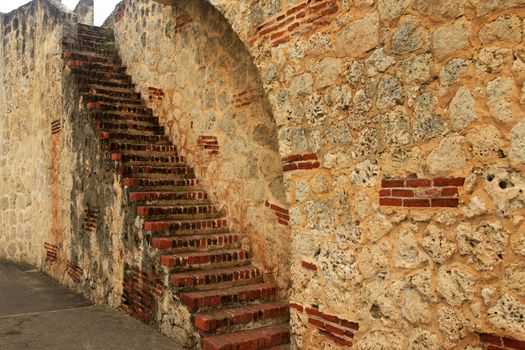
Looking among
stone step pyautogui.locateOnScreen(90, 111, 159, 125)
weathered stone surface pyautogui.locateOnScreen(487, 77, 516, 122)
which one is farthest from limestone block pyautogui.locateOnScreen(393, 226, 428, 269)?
stone step pyautogui.locateOnScreen(90, 111, 159, 125)

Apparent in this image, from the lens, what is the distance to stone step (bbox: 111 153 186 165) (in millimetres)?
5516

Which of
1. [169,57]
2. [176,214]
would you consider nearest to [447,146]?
[176,214]

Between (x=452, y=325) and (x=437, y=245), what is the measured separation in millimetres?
422

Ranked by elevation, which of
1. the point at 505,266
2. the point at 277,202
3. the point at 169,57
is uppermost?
the point at 169,57

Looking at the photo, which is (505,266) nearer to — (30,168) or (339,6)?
(339,6)

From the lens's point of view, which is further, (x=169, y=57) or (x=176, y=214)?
(x=169, y=57)

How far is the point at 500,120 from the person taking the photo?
239cm

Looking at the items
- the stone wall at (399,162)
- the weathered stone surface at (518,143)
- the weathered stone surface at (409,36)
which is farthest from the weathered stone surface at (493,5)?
the weathered stone surface at (518,143)

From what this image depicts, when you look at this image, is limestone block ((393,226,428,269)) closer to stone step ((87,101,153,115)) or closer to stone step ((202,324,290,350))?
stone step ((202,324,290,350))

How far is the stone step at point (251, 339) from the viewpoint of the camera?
3.71 meters

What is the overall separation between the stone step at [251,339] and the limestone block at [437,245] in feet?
5.59

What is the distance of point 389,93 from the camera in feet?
9.56

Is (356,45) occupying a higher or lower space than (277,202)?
higher

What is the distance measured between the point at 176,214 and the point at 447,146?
3.19 metres
